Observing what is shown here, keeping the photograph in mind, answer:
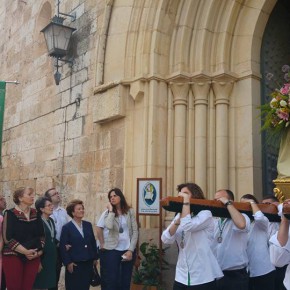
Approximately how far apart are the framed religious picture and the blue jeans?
2.41 feet

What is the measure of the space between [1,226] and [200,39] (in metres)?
3.69

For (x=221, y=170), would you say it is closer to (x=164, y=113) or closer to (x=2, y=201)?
(x=164, y=113)

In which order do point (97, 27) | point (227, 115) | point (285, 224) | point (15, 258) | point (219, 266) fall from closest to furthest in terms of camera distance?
1. point (285, 224)
2. point (219, 266)
3. point (15, 258)
4. point (227, 115)
5. point (97, 27)

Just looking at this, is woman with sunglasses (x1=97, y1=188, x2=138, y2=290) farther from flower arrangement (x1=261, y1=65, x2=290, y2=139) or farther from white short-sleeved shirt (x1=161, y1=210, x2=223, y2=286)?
flower arrangement (x1=261, y1=65, x2=290, y2=139)

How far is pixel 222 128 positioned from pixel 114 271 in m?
2.39

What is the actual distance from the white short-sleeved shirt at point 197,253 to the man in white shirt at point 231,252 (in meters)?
0.23

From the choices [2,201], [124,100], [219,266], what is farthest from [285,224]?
[2,201]

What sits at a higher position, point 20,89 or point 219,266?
point 20,89

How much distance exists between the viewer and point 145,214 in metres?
5.81

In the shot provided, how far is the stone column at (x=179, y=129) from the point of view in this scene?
20.0 feet

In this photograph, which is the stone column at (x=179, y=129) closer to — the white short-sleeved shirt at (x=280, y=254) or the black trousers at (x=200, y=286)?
the black trousers at (x=200, y=286)

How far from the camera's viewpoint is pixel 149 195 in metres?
5.78

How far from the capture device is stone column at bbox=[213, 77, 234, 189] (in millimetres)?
6031

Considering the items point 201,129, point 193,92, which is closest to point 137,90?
point 193,92
